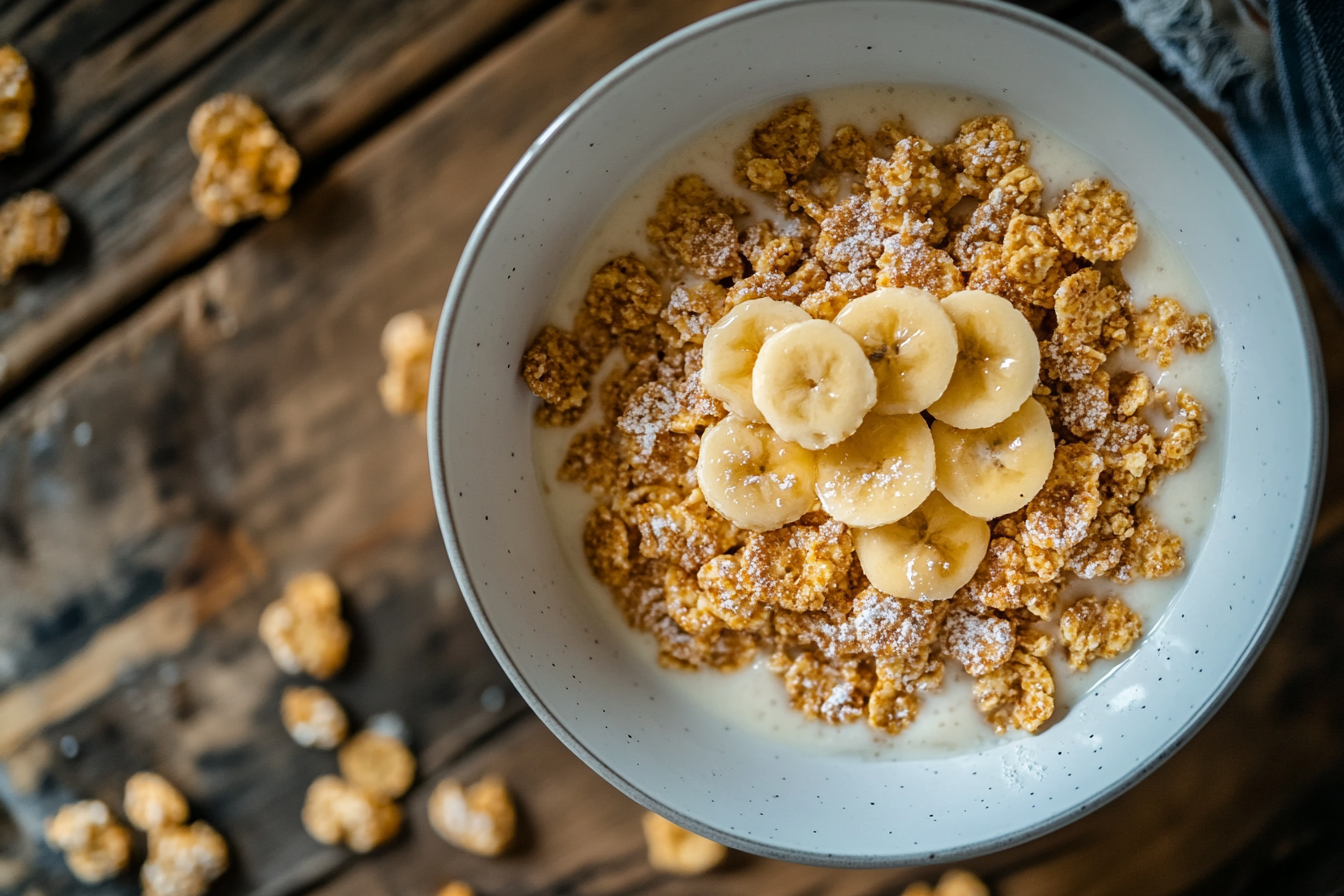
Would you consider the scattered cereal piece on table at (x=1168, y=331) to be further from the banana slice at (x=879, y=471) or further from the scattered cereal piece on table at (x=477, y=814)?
the scattered cereal piece on table at (x=477, y=814)

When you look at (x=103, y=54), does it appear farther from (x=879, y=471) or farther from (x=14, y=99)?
(x=879, y=471)

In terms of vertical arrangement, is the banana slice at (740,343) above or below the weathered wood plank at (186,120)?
below

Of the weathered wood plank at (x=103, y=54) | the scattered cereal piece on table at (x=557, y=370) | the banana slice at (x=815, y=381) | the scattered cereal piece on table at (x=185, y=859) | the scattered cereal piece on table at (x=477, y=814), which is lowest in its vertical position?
the scattered cereal piece on table at (x=477, y=814)

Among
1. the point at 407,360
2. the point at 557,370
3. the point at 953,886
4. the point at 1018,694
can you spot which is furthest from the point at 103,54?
the point at 953,886

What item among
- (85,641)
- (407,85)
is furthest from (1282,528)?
→ (85,641)

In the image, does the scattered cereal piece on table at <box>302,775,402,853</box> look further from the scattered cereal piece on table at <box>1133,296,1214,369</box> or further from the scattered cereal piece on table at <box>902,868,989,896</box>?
the scattered cereal piece on table at <box>1133,296,1214,369</box>

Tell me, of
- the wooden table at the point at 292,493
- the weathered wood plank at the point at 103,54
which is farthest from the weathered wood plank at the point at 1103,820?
the weathered wood plank at the point at 103,54
